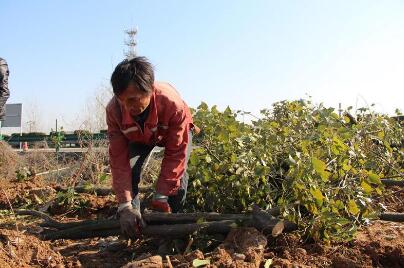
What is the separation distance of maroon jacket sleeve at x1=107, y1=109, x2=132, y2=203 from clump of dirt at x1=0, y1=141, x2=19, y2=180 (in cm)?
408

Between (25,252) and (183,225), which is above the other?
(183,225)

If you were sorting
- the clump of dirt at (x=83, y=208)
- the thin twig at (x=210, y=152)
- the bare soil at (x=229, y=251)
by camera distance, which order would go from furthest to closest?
the clump of dirt at (x=83, y=208) → the thin twig at (x=210, y=152) → the bare soil at (x=229, y=251)

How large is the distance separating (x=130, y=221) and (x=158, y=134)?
67 centimetres

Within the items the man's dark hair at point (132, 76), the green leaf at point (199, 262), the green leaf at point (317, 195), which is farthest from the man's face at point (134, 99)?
the green leaf at point (317, 195)

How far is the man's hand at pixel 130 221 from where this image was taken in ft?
9.39

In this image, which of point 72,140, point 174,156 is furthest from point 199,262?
point 72,140

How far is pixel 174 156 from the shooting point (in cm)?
313

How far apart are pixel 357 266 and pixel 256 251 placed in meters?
0.58

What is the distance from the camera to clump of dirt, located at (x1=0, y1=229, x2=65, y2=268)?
263 centimetres

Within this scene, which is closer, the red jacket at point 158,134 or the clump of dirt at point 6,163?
the red jacket at point 158,134

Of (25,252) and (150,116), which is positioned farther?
(150,116)

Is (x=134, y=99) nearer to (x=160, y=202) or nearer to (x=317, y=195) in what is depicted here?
(x=160, y=202)

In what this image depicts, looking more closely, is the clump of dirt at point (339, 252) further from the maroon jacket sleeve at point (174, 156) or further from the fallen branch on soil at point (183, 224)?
the maroon jacket sleeve at point (174, 156)

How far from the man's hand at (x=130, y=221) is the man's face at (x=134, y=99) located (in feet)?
2.08
